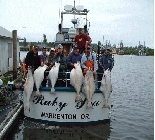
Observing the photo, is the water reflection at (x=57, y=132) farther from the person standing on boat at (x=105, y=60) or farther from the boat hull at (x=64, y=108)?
the person standing on boat at (x=105, y=60)

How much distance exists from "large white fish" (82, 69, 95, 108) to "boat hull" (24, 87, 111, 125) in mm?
294

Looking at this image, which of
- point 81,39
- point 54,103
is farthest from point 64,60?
point 54,103

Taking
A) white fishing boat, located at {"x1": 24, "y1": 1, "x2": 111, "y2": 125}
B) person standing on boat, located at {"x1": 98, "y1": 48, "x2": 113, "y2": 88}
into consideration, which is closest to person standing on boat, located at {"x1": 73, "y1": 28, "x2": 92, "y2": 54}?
person standing on boat, located at {"x1": 98, "y1": 48, "x2": 113, "y2": 88}

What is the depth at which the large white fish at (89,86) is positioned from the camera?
10026mm

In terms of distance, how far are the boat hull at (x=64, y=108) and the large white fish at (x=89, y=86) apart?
0.96 ft

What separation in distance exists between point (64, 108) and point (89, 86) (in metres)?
1.20

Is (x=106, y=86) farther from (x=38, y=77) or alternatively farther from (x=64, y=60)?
(x=38, y=77)

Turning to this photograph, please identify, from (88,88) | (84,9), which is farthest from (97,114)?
(84,9)

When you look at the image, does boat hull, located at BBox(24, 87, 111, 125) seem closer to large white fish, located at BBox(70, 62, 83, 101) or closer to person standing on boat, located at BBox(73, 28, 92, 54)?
large white fish, located at BBox(70, 62, 83, 101)

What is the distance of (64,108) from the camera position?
10523 millimetres

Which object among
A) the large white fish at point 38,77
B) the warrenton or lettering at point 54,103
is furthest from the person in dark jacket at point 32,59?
the warrenton or lettering at point 54,103

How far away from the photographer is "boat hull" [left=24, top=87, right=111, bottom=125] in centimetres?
1045

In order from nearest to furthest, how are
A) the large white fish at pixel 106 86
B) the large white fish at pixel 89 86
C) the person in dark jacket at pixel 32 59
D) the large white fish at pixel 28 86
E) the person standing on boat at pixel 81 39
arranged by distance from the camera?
the large white fish at pixel 89 86
the large white fish at pixel 28 86
the large white fish at pixel 106 86
the person in dark jacket at pixel 32 59
the person standing on boat at pixel 81 39

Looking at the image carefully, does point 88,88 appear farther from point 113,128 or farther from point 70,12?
point 70,12
